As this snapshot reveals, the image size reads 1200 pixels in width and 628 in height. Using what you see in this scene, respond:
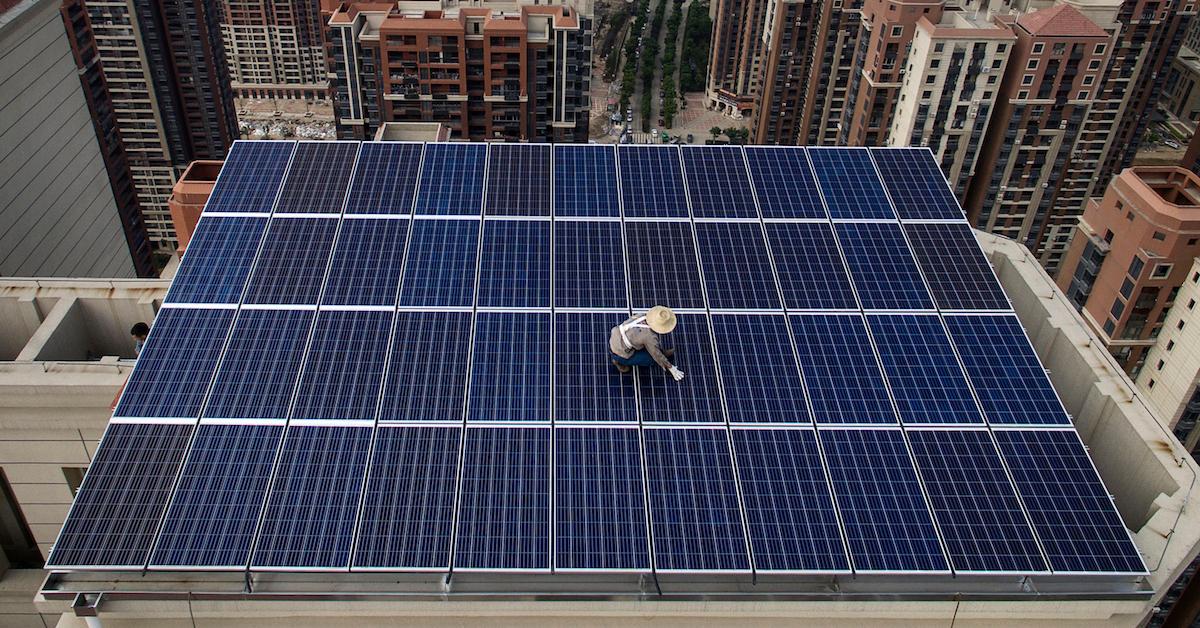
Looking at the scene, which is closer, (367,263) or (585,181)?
(367,263)

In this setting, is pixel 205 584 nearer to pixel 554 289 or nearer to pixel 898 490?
pixel 554 289

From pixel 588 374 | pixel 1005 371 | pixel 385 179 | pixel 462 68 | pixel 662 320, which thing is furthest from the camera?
pixel 462 68

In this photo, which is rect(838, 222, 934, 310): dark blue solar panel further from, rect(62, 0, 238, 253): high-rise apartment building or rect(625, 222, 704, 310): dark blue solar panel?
rect(62, 0, 238, 253): high-rise apartment building

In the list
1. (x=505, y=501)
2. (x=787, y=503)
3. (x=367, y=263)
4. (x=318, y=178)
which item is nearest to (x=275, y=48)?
(x=318, y=178)

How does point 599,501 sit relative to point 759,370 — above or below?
below

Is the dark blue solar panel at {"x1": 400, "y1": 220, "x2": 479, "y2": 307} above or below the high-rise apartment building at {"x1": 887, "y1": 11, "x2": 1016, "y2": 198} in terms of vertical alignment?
above

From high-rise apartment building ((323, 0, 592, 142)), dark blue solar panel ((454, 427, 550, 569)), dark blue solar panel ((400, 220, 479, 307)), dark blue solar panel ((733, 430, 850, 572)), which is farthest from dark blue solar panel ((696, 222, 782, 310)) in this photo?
high-rise apartment building ((323, 0, 592, 142))

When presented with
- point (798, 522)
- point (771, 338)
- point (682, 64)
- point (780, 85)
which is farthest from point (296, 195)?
point (682, 64)

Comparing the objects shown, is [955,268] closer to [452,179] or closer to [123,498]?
[452,179]
